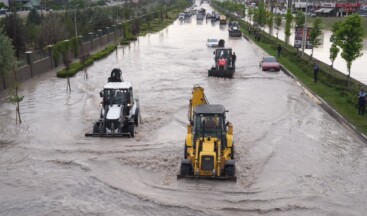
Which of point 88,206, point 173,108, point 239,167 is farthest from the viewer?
point 173,108

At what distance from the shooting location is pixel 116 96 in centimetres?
1809

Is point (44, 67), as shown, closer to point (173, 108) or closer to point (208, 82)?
point (208, 82)

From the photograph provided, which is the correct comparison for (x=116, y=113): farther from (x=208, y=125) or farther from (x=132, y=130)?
(x=208, y=125)

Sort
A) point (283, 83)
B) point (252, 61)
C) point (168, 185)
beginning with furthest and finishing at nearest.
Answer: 1. point (252, 61)
2. point (283, 83)
3. point (168, 185)

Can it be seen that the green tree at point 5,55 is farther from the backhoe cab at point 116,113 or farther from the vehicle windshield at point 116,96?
the vehicle windshield at point 116,96

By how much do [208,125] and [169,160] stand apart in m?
2.31

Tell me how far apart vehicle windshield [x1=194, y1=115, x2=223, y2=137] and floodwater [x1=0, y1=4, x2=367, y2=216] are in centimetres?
147

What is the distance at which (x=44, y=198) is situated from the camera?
12625mm

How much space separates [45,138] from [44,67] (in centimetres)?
1726

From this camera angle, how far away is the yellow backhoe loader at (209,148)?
13133mm

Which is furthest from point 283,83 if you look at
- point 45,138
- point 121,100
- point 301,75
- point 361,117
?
point 45,138

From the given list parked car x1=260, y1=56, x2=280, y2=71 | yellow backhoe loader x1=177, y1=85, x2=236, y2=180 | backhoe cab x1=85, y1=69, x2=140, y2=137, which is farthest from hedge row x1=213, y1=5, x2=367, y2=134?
backhoe cab x1=85, y1=69, x2=140, y2=137

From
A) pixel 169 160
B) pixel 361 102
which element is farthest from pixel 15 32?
pixel 361 102

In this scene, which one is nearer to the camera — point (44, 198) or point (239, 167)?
point (44, 198)
